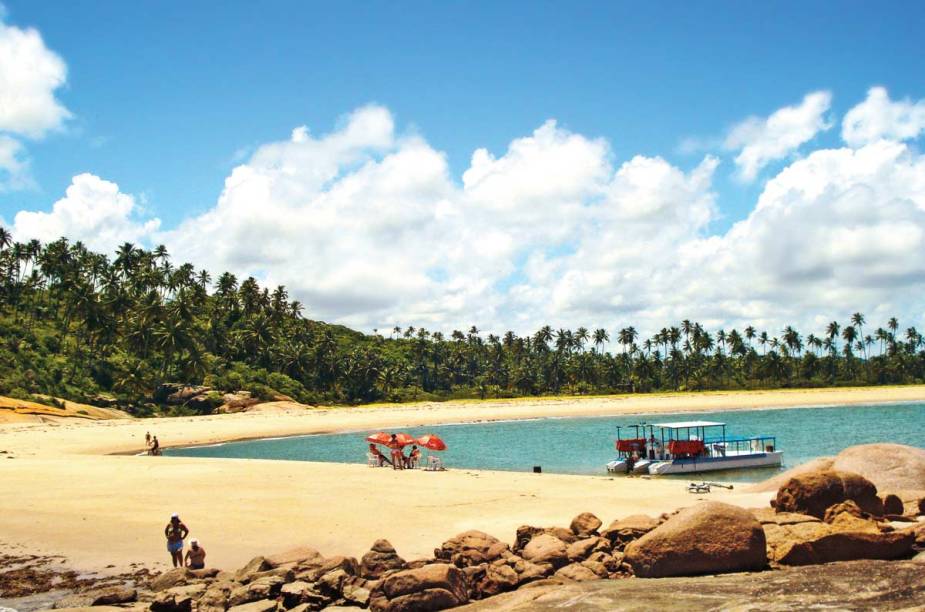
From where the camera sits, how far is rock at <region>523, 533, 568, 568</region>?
13.8 metres

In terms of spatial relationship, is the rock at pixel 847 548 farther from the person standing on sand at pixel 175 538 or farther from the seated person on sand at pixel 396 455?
the seated person on sand at pixel 396 455

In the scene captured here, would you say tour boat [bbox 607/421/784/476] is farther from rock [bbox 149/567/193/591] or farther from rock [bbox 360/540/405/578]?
rock [bbox 149/567/193/591]

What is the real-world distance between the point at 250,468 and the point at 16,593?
19509 mm

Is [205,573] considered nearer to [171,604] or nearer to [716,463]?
[171,604]

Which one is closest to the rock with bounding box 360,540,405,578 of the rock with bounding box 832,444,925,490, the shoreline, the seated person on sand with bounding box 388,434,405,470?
the rock with bounding box 832,444,925,490

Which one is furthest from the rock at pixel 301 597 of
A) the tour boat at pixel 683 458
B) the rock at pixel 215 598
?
the tour boat at pixel 683 458

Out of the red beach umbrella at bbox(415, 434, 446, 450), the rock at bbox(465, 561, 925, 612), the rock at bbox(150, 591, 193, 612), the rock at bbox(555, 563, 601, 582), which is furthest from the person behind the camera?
the red beach umbrella at bbox(415, 434, 446, 450)

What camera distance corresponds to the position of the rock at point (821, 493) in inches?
590

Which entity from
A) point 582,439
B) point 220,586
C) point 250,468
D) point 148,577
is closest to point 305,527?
point 148,577

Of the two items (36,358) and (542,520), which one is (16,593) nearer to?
(542,520)

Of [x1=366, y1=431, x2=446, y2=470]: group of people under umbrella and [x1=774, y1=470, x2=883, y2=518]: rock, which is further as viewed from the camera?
[x1=366, y1=431, x2=446, y2=470]: group of people under umbrella

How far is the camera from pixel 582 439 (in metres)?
60.4

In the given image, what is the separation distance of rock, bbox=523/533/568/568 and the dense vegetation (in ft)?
236

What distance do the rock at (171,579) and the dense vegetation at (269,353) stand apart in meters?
66.4
